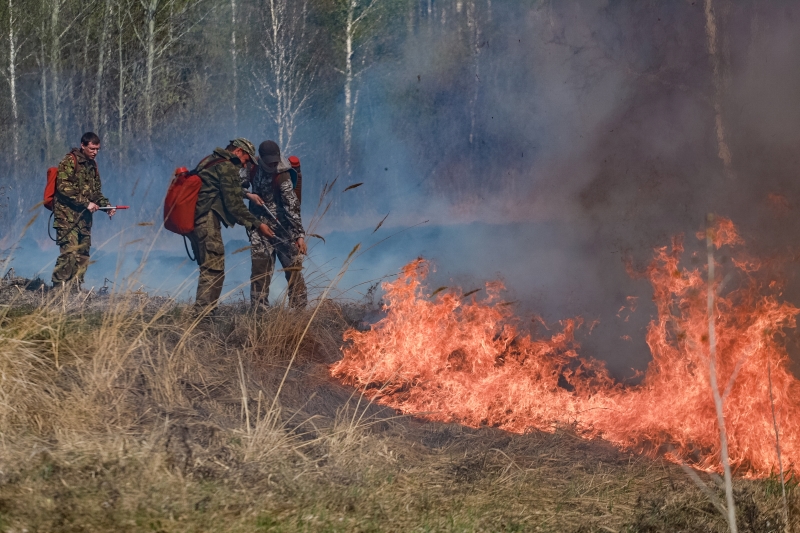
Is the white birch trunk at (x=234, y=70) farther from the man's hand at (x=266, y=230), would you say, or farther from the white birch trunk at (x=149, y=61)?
the man's hand at (x=266, y=230)

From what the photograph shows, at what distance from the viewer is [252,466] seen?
3.07 metres

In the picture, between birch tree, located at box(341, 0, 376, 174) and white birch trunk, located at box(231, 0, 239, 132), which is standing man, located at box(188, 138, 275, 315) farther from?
white birch trunk, located at box(231, 0, 239, 132)

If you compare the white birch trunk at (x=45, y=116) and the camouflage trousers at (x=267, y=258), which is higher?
the white birch trunk at (x=45, y=116)

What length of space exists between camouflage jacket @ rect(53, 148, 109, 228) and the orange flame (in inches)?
165

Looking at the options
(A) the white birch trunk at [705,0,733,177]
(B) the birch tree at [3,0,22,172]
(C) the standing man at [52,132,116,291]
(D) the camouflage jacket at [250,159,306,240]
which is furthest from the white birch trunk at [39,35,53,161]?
(A) the white birch trunk at [705,0,733,177]

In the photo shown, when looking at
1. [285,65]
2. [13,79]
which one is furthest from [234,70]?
[13,79]

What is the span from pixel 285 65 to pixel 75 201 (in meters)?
5.40

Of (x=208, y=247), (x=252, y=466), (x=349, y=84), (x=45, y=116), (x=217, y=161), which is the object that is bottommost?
(x=252, y=466)

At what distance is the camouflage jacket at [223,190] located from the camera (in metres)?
6.79

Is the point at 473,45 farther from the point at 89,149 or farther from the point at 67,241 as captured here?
the point at 67,241

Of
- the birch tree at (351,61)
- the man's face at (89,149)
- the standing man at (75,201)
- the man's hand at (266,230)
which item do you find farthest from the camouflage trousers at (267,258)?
the birch tree at (351,61)

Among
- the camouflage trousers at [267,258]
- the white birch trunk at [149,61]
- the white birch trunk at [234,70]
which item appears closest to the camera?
the camouflage trousers at [267,258]

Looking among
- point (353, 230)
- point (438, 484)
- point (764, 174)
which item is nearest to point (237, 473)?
point (438, 484)

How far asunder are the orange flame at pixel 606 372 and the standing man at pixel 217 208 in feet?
5.32
